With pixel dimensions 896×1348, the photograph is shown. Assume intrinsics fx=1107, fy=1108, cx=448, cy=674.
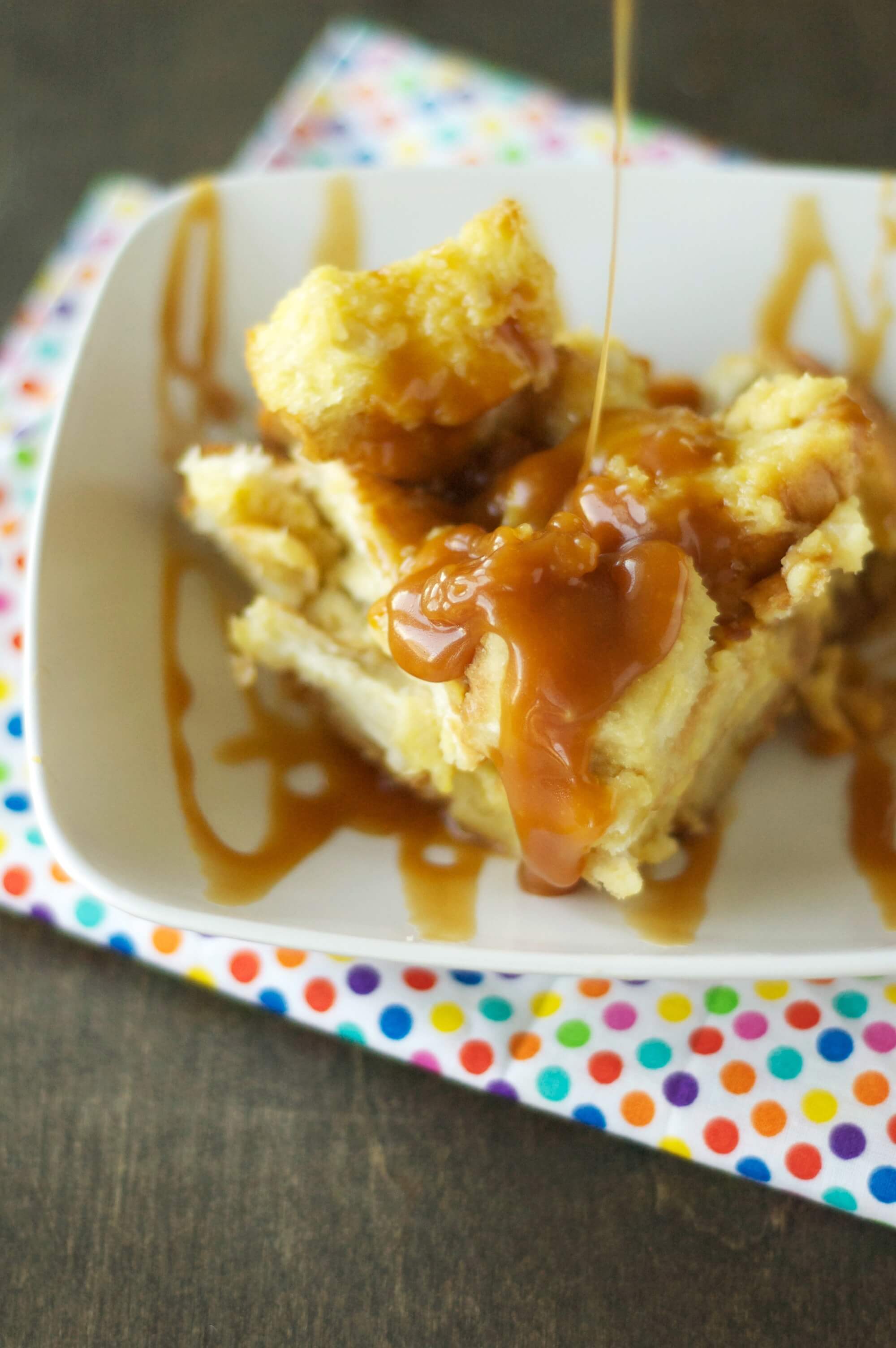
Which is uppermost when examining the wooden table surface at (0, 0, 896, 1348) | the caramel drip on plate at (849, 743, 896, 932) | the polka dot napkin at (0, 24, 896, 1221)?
the caramel drip on plate at (849, 743, 896, 932)

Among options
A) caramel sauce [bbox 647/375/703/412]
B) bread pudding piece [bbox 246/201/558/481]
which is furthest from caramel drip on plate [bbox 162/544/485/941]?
caramel sauce [bbox 647/375/703/412]

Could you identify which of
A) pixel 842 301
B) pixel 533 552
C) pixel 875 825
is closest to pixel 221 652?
pixel 533 552

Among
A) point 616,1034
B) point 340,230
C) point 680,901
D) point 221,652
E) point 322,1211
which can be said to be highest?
point 340,230

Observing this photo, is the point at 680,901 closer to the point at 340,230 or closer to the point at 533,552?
the point at 533,552

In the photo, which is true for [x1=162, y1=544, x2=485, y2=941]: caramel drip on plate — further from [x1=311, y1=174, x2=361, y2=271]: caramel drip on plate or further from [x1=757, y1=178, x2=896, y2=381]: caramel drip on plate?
[x1=757, y1=178, x2=896, y2=381]: caramel drip on plate

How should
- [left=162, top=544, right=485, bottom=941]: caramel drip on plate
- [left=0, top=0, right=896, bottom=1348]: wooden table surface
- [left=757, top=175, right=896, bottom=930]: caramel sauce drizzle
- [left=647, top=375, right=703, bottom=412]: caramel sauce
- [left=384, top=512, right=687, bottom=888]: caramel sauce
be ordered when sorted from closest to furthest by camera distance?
[left=384, top=512, right=687, bottom=888]: caramel sauce < [left=0, top=0, right=896, bottom=1348]: wooden table surface < [left=162, top=544, right=485, bottom=941]: caramel drip on plate < [left=647, top=375, right=703, bottom=412]: caramel sauce < [left=757, top=175, right=896, bottom=930]: caramel sauce drizzle

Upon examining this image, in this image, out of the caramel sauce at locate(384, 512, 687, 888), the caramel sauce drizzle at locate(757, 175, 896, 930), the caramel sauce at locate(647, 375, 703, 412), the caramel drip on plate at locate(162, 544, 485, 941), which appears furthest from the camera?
the caramel sauce drizzle at locate(757, 175, 896, 930)
